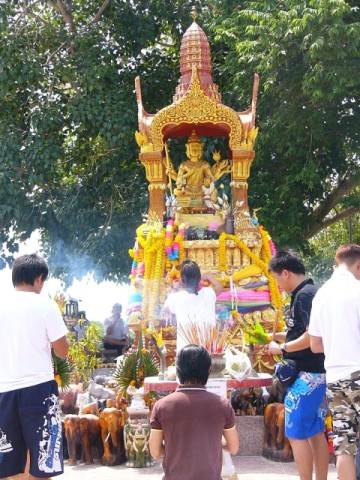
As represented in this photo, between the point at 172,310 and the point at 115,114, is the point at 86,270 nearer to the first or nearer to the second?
the point at 115,114

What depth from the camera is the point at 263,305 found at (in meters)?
10.0

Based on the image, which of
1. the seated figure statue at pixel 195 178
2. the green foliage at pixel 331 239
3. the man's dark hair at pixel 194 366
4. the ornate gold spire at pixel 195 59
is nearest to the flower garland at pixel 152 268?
the seated figure statue at pixel 195 178

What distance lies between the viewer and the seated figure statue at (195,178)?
11.6 metres

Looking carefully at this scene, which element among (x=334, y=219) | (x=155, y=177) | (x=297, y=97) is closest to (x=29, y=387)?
(x=155, y=177)

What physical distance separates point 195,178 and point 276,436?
5.65m

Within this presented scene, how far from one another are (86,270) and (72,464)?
27.6 ft

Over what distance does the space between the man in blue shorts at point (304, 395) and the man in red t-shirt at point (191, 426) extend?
134 cm

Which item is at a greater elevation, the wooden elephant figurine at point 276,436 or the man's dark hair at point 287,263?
the man's dark hair at point 287,263

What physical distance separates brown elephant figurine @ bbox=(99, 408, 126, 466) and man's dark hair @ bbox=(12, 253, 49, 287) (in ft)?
9.02

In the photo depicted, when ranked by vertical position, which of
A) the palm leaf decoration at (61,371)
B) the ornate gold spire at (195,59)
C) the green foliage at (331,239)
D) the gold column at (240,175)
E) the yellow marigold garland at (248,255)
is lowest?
the palm leaf decoration at (61,371)

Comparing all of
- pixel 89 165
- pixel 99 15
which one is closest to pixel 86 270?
pixel 89 165

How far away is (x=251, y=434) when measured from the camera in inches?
282

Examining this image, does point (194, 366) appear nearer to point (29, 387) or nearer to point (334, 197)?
point (29, 387)

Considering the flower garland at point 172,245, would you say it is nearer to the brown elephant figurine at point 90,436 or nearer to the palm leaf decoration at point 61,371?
the palm leaf decoration at point 61,371
